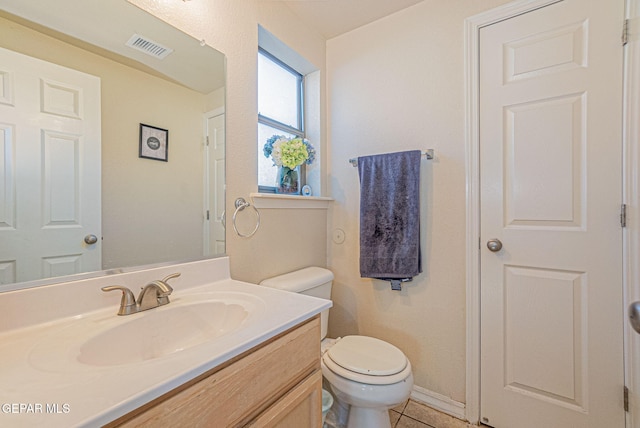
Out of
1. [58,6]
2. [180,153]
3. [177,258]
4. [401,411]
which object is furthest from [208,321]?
[401,411]

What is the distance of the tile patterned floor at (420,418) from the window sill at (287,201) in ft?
3.99

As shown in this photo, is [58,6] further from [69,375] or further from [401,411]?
[401,411]

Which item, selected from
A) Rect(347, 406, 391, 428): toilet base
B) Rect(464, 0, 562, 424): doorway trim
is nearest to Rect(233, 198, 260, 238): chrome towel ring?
Rect(347, 406, 391, 428): toilet base

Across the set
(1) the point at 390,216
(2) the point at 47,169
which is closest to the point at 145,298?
(2) the point at 47,169

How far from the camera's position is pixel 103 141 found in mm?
855

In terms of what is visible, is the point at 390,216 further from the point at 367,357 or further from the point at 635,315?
the point at 635,315

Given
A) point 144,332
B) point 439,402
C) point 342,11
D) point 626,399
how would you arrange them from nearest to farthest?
1. point 144,332
2. point 626,399
3. point 439,402
4. point 342,11

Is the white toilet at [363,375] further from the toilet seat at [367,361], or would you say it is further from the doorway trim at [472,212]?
the doorway trim at [472,212]

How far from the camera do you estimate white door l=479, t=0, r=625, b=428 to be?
1.09 metres

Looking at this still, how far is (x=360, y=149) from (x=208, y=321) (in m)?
1.27

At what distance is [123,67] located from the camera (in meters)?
0.90

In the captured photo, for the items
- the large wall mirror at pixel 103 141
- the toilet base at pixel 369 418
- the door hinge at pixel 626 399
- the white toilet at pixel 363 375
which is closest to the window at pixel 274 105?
the large wall mirror at pixel 103 141

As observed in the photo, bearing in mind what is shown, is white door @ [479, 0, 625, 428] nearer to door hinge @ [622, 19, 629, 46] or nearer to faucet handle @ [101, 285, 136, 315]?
door hinge @ [622, 19, 629, 46]

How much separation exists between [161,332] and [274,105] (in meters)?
1.37
